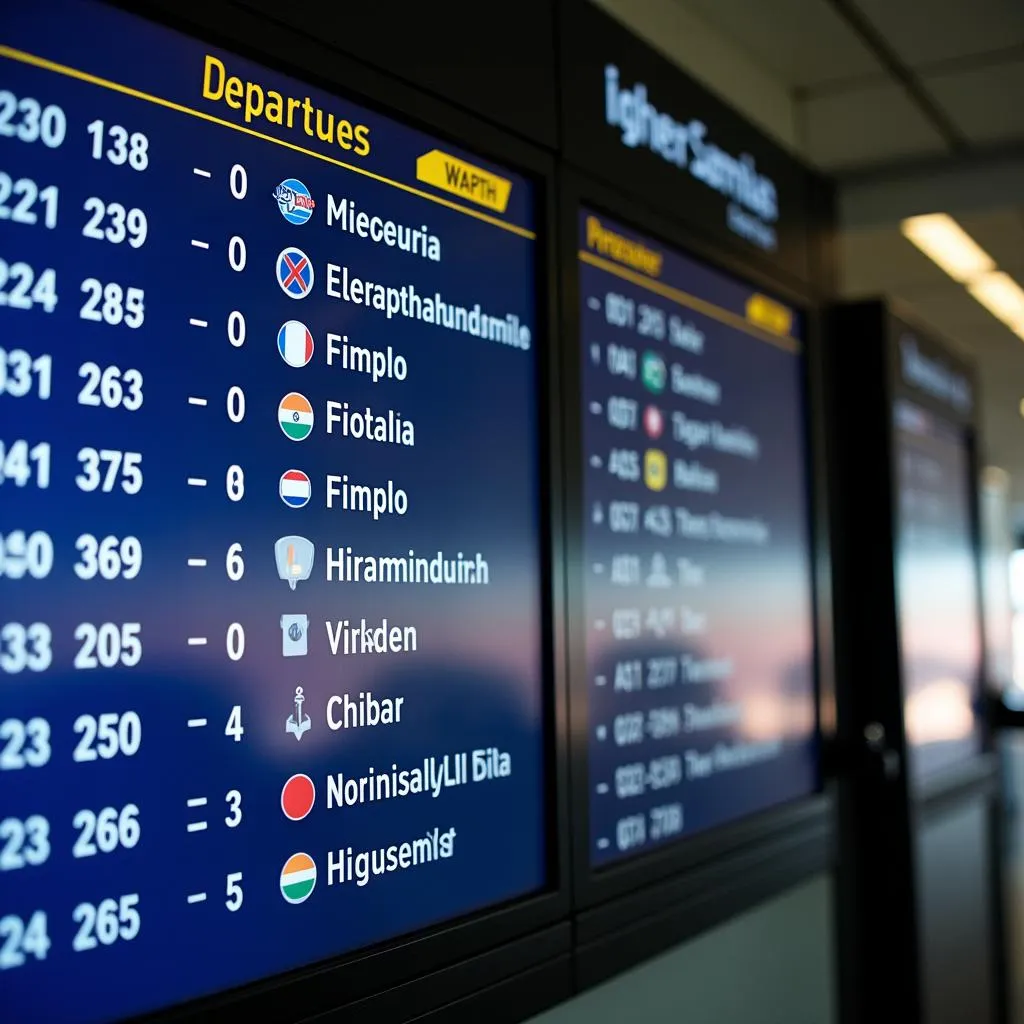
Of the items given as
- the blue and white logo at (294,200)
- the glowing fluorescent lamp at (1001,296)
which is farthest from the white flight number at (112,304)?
the glowing fluorescent lamp at (1001,296)

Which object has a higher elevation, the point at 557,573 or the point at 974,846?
the point at 557,573

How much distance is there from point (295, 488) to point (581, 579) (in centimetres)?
59

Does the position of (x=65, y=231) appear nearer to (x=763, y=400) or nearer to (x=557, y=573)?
(x=557, y=573)

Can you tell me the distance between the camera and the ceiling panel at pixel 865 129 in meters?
2.81

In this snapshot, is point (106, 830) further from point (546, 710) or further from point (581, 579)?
point (581, 579)

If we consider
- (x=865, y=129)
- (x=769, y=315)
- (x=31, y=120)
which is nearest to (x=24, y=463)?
(x=31, y=120)

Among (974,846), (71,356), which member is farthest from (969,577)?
(71,356)

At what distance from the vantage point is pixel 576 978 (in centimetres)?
174

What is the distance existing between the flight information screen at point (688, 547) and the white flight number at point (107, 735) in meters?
0.84

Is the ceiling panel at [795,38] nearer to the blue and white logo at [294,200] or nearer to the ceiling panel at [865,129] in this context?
the ceiling panel at [865,129]

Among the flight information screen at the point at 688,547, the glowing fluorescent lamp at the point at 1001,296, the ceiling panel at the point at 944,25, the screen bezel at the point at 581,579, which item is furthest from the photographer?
the glowing fluorescent lamp at the point at 1001,296

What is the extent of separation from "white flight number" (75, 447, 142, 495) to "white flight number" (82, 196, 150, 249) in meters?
0.21

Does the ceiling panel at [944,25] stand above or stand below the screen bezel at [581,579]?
above

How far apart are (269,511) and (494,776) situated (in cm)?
53
